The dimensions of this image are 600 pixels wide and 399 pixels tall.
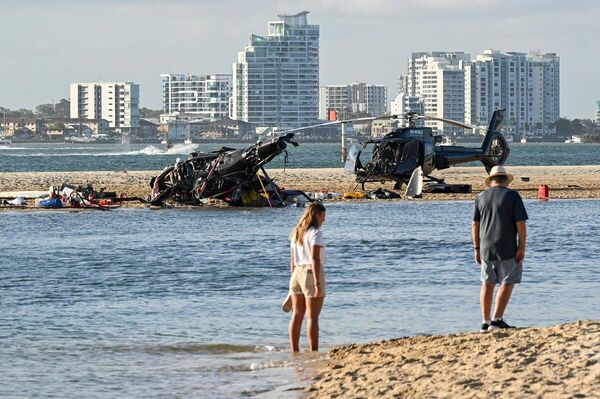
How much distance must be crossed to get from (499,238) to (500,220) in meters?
0.16

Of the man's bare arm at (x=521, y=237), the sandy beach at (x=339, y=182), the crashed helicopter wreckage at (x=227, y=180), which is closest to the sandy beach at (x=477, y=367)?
the man's bare arm at (x=521, y=237)

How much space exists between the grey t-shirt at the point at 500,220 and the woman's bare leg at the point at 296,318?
5.42 ft

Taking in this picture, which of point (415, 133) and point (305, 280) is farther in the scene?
point (415, 133)

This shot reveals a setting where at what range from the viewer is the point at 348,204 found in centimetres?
3484

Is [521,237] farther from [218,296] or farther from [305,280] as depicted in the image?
[218,296]

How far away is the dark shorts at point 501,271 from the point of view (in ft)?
40.1

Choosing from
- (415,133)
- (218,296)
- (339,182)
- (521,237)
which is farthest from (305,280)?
(339,182)

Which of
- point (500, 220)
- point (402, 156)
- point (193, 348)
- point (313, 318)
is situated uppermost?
point (402, 156)

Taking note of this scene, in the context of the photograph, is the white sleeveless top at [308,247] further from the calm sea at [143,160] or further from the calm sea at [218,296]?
the calm sea at [143,160]

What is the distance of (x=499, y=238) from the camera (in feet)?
39.8

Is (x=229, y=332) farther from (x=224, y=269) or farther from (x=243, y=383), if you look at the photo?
(x=224, y=269)

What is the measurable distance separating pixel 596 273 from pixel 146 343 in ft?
24.1

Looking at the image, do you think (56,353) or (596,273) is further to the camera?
(596,273)

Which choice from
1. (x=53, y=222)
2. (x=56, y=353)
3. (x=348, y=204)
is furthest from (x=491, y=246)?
(x=348, y=204)
